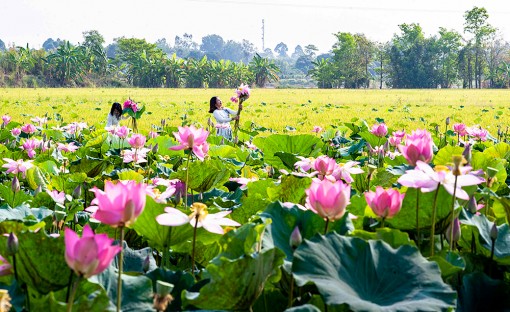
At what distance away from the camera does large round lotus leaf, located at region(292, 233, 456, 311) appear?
790 millimetres

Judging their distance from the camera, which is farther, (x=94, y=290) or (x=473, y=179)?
(x=473, y=179)

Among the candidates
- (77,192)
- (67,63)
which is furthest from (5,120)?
(67,63)

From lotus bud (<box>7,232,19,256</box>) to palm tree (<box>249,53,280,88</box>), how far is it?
56684 millimetres

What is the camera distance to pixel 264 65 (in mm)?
57719

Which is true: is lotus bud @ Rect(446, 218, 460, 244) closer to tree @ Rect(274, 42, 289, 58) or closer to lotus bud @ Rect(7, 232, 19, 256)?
lotus bud @ Rect(7, 232, 19, 256)

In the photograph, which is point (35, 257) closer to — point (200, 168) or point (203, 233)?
point (203, 233)

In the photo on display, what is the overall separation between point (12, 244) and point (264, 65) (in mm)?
57647

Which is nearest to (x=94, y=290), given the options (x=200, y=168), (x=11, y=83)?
(x=200, y=168)

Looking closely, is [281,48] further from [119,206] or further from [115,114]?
[119,206]

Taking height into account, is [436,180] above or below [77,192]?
above

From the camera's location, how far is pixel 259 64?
57250mm

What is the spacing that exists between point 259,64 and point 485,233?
5688 centimetres

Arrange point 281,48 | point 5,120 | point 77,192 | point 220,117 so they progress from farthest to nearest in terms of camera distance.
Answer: point 281,48
point 220,117
point 5,120
point 77,192

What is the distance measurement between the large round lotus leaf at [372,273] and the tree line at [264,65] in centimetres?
4768
